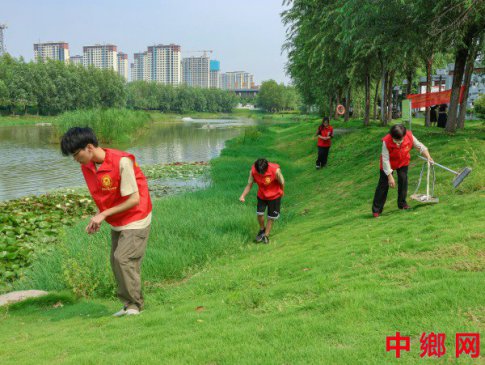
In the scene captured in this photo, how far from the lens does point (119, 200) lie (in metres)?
5.14

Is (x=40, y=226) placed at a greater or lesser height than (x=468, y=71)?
lesser

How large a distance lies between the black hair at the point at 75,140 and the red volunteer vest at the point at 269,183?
4.04 m

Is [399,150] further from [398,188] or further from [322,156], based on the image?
[322,156]

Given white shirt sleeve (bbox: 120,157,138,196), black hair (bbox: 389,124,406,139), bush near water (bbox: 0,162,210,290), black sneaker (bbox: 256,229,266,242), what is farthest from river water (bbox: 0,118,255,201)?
black hair (bbox: 389,124,406,139)

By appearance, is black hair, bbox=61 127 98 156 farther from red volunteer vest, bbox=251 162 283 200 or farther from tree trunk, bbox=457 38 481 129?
tree trunk, bbox=457 38 481 129

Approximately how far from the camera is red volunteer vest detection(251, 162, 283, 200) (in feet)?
27.9

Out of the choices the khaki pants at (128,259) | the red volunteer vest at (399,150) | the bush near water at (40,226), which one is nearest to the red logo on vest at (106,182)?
the khaki pants at (128,259)

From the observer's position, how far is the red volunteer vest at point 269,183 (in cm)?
851

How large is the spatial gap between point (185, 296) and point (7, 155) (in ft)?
96.2

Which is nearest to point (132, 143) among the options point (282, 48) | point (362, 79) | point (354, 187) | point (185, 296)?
point (282, 48)

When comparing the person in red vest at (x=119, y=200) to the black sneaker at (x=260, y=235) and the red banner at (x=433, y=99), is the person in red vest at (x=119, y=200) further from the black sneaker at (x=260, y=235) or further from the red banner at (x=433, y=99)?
the red banner at (x=433, y=99)

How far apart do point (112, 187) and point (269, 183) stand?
4107 millimetres

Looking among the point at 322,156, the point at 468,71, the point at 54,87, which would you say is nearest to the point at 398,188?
the point at 322,156

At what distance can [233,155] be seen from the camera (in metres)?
26.6
